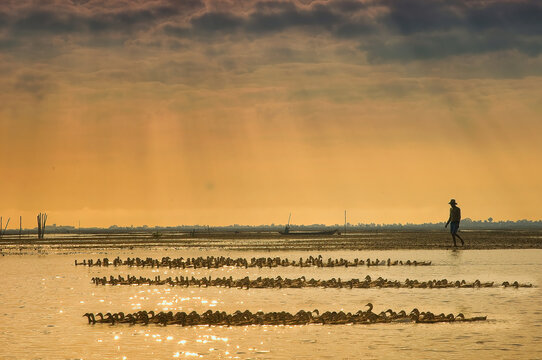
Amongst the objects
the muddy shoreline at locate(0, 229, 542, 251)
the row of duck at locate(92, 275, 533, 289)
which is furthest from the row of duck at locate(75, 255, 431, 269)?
the muddy shoreline at locate(0, 229, 542, 251)

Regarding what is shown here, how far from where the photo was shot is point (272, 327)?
21375 mm

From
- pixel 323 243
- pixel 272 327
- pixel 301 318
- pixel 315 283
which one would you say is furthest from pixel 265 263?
pixel 323 243

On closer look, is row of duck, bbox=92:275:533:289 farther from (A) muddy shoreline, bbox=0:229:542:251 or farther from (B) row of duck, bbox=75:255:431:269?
(A) muddy shoreline, bbox=0:229:542:251

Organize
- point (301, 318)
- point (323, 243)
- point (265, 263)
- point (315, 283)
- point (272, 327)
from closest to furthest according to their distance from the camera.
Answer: point (272, 327), point (301, 318), point (315, 283), point (265, 263), point (323, 243)

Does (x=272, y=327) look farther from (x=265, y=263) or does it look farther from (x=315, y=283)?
(x=265, y=263)

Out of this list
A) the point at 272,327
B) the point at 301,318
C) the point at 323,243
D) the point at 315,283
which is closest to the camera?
the point at 272,327

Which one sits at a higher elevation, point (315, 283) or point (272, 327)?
point (315, 283)

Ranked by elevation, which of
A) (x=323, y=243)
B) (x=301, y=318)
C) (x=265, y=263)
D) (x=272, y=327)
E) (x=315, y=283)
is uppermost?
(x=323, y=243)

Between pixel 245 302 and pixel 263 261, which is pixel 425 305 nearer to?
pixel 245 302

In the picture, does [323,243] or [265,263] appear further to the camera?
[323,243]

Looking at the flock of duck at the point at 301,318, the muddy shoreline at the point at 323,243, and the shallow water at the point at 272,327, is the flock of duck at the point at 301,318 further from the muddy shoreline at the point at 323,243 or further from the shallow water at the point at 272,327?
the muddy shoreline at the point at 323,243

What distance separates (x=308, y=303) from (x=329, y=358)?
33.3 ft

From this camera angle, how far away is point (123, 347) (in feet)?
60.8

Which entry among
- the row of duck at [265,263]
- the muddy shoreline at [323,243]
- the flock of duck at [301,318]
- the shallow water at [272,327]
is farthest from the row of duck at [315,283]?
the muddy shoreline at [323,243]
